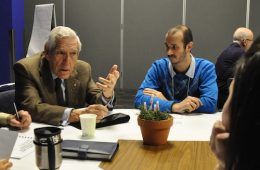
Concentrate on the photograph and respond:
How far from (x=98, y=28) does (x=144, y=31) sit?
0.89 metres

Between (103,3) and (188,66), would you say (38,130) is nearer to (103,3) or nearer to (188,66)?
(188,66)

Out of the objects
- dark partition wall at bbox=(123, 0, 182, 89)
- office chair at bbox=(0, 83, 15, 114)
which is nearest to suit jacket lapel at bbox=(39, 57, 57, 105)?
office chair at bbox=(0, 83, 15, 114)

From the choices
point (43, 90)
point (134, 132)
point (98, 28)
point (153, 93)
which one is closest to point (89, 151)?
point (134, 132)

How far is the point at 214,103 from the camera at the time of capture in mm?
2502

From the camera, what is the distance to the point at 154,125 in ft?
5.53

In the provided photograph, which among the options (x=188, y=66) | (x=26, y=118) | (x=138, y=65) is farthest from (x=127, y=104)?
(x=26, y=118)

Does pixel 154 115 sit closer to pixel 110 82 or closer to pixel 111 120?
pixel 111 120

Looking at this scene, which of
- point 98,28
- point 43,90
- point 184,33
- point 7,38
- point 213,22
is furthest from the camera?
point 98,28

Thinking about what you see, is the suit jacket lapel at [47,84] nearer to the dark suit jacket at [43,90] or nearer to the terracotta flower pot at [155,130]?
the dark suit jacket at [43,90]

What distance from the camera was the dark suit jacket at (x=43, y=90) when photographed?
2146 mm

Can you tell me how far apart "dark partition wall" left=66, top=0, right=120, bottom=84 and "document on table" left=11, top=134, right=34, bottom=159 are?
5.16 m

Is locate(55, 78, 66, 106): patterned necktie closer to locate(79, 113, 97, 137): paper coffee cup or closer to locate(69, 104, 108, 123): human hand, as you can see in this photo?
locate(69, 104, 108, 123): human hand

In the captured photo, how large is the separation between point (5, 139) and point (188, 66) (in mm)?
1762

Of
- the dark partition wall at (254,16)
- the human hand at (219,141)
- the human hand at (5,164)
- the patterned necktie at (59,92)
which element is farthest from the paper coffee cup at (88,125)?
the dark partition wall at (254,16)
